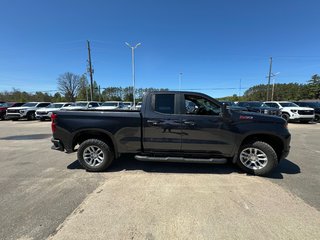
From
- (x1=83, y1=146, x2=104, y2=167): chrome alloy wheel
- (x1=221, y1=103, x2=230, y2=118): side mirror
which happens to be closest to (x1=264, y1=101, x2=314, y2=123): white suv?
(x1=221, y1=103, x2=230, y2=118): side mirror

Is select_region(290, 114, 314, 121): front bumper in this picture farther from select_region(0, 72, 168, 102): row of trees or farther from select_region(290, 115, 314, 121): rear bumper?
select_region(0, 72, 168, 102): row of trees

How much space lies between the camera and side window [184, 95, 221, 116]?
14.9ft

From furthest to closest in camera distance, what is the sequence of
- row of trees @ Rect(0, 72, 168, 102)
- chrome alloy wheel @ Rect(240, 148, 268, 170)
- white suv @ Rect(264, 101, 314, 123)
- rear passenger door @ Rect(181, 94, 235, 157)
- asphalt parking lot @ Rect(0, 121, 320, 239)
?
row of trees @ Rect(0, 72, 168, 102)
white suv @ Rect(264, 101, 314, 123)
chrome alloy wheel @ Rect(240, 148, 268, 170)
rear passenger door @ Rect(181, 94, 235, 157)
asphalt parking lot @ Rect(0, 121, 320, 239)

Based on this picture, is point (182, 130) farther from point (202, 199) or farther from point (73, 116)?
point (73, 116)

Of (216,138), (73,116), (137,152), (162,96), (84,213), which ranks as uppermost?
(162,96)

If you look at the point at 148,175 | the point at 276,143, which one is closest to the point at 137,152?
the point at 148,175

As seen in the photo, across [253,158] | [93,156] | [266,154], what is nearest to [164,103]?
[93,156]

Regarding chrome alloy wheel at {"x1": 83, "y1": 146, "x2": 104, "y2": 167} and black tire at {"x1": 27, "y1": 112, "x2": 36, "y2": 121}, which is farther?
black tire at {"x1": 27, "y1": 112, "x2": 36, "y2": 121}

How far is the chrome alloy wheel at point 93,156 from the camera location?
475 cm

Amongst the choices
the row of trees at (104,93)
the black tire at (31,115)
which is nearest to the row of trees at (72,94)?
the row of trees at (104,93)

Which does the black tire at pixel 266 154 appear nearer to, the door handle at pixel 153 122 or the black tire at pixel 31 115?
the door handle at pixel 153 122

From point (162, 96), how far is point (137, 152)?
1490 mm

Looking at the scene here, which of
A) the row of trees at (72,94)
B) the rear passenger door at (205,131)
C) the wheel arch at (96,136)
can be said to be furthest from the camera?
the row of trees at (72,94)

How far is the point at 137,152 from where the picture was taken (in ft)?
15.5
